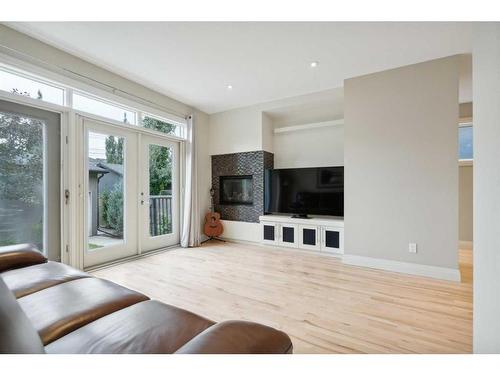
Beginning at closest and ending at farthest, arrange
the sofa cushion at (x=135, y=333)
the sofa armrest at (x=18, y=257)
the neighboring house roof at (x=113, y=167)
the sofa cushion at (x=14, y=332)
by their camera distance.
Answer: the sofa cushion at (x=14, y=332)
the sofa cushion at (x=135, y=333)
the sofa armrest at (x=18, y=257)
the neighboring house roof at (x=113, y=167)

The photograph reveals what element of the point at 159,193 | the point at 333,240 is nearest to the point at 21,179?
the point at 159,193

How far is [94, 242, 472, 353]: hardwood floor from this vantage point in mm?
1668

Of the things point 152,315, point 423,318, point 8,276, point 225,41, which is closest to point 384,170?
point 423,318

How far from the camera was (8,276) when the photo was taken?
154 centimetres

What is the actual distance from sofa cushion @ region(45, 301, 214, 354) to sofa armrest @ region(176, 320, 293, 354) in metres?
0.19

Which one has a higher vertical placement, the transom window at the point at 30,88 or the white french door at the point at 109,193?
the transom window at the point at 30,88

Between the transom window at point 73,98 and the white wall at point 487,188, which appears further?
the transom window at point 73,98

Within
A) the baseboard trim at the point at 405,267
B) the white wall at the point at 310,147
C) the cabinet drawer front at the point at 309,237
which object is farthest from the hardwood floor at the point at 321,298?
the white wall at the point at 310,147

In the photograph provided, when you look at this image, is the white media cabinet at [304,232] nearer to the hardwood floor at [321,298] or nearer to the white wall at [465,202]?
the hardwood floor at [321,298]

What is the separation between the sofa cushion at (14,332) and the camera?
1.88 feet

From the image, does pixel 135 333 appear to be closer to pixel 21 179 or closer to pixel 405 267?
pixel 21 179

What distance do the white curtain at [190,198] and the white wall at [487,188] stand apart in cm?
388
